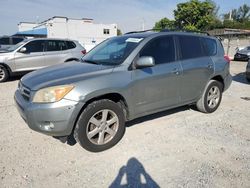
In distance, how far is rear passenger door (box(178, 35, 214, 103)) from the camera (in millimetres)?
4691

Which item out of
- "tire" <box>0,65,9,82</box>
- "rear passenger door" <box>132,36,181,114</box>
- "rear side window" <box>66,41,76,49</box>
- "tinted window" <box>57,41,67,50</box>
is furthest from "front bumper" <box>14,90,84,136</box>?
"rear side window" <box>66,41,76,49</box>

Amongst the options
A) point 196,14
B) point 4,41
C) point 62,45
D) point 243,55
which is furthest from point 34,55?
point 196,14

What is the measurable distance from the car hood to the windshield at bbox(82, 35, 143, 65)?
0.28m

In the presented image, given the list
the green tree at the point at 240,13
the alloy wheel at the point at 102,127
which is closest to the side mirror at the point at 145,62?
the alloy wheel at the point at 102,127

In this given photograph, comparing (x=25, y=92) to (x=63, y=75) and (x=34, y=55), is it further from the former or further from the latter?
(x=34, y=55)

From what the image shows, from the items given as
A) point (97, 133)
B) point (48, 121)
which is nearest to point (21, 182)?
point (48, 121)

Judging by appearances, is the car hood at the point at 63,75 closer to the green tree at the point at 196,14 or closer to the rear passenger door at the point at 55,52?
the rear passenger door at the point at 55,52

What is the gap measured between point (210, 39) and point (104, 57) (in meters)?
2.59

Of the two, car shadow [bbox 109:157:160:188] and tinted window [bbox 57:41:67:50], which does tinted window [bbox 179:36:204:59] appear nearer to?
car shadow [bbox 109:157:160:188]

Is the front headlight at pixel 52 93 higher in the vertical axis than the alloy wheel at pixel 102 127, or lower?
higher

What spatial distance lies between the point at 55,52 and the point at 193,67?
21.9 feet

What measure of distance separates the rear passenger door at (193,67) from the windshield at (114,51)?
1.05 metres

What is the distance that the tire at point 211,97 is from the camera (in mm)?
5260

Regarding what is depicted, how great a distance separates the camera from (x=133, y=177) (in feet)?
10.1
